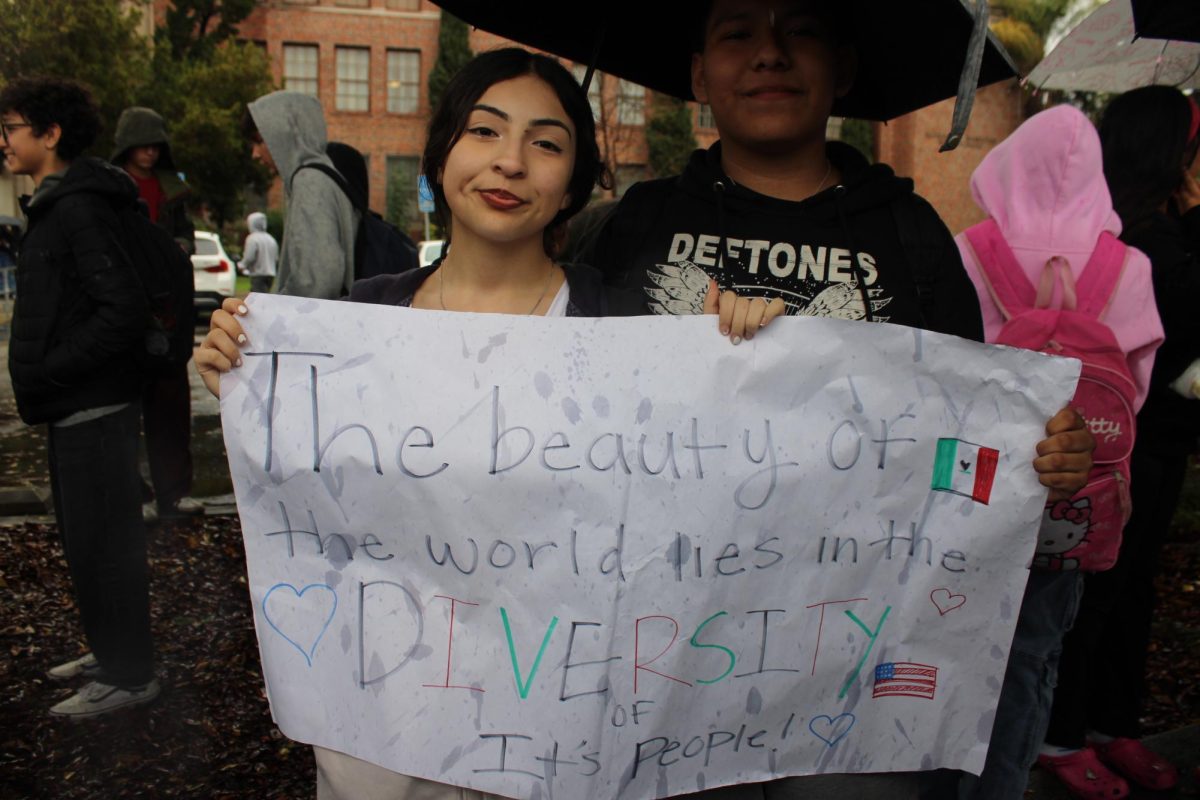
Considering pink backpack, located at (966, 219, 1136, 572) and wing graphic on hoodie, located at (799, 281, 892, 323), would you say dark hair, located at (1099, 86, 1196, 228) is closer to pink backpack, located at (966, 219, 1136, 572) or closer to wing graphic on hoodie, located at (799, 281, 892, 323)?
pink backpack, located at (966, 219, 1136, 572)

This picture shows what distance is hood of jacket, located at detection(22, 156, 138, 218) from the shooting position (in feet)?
10.6

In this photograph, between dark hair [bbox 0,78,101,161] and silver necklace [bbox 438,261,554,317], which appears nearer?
silver necklace [bbox 438,261,554,317]

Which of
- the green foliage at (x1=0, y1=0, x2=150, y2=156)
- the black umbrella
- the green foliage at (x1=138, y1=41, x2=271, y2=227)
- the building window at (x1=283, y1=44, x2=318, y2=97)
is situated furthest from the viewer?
the building window at (x1=283, y1=44, x2=318, y2=97)

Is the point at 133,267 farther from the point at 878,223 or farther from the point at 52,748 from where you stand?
the point at 878,223

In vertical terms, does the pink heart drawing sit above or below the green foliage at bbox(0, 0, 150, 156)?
below

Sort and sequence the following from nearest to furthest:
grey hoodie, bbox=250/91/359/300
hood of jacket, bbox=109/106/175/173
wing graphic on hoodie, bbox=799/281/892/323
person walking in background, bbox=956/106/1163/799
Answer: wing graphic on hoodie, bbox=799/281/892/323 → person walking in background, bbox=956/106/1163/799 → grey hoodie, bbox=250/91/359/300 → hood of jacket, bbox=109/106/175/173

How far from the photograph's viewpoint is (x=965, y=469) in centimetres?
174

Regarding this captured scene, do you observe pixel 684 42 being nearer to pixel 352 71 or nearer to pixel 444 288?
pixel 444 288

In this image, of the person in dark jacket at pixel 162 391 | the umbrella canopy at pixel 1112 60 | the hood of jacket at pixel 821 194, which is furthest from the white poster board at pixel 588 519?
the person in dark jacket at pixel 162 391

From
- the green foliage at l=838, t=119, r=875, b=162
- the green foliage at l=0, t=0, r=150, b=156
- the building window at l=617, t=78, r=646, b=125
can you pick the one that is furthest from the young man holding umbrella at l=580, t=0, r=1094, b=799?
the green foliage at l=838, t=119, r=875, b=162

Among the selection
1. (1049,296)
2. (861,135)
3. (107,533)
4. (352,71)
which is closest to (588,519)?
(1049,296)

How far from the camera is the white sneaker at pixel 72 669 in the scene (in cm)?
370

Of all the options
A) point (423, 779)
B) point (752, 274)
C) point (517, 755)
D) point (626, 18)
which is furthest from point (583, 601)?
point (626, 18)

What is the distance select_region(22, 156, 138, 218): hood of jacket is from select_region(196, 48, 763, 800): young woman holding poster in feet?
6.05
